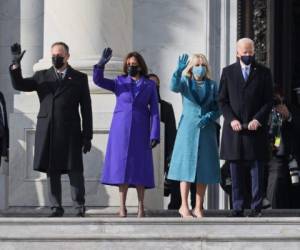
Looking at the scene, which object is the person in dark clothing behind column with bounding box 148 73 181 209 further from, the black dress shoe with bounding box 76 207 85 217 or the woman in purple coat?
the black dress shoe with bounding box 76 207 85 217

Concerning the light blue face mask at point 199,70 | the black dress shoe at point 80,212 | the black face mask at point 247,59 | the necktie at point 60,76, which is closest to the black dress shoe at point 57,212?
the black dress shoe at point 80,212

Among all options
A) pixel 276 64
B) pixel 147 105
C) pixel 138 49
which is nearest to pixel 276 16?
pixel 276 64

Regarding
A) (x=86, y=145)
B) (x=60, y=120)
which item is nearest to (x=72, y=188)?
(x=86, y=145)

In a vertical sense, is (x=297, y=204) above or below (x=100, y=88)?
below

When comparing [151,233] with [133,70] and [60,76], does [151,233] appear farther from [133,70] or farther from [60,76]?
[60,76]

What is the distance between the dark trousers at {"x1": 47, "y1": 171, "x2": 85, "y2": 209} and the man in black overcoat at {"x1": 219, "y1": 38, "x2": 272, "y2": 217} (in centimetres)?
155

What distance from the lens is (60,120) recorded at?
17969 mm

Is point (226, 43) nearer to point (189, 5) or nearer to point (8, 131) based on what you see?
point (189, 5)

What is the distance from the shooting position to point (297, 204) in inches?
912

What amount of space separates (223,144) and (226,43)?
6658mm

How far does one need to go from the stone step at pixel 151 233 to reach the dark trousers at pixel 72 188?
3.36ft

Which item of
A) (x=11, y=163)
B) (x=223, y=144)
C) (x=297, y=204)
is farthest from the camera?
(x=297, y=204)

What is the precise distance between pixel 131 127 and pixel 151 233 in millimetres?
2061

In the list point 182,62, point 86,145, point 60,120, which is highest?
point 182,62
